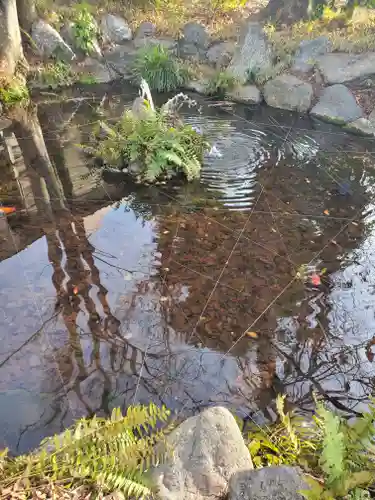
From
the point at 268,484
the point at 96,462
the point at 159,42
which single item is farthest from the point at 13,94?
the point at 268,484

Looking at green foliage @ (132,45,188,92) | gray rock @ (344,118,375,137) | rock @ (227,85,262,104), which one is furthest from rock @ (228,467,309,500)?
green foliage @ (132,45,188,92)

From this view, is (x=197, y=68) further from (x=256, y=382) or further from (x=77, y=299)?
(x=256, y=382)

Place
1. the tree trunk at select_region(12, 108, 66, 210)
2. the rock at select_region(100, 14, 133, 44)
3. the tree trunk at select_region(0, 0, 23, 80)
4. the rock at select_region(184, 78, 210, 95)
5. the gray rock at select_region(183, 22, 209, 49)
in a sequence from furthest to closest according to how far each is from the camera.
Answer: the rock at select_region(100, 14, 133, 44) → the gray rock at select_region(183, 22, 209, 49) → the rock at select_region(184, 78, 210, 95) → the tree trunk at select_region(0, 0, 23, 80) → the tree trunk at select_region(12, 108, 66, 210)

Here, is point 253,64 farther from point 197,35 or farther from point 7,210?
point 7,210

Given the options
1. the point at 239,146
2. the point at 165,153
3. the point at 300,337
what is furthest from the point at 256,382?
the point at 239,146

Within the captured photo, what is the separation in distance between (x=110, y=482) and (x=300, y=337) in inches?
91.1

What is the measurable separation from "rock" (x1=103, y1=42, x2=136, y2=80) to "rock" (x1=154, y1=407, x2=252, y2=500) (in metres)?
11.2

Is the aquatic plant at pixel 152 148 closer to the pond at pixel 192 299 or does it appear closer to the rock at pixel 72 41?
the pond at pixel 192 299

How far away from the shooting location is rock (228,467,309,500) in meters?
2.24

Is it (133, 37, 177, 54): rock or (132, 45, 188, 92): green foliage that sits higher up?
(133, 37, 177, 54): rock

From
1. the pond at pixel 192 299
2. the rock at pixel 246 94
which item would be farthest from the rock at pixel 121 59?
the pond at pixel 192 299

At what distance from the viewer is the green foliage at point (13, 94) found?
9820mm

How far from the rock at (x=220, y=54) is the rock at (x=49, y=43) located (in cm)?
397

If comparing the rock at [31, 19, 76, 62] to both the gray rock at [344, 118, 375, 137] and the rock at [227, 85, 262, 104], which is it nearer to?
the rock at [227, 85, 262, 104]
